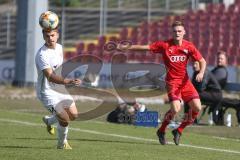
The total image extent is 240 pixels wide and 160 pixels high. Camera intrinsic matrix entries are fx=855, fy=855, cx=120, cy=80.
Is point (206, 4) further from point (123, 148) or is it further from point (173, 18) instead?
point (123, 148)

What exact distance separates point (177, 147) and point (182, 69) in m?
1.43

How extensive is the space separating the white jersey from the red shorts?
7.00 feet

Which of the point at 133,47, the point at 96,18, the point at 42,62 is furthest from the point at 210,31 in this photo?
the point at 42,62

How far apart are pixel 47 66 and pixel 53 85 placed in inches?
20.4

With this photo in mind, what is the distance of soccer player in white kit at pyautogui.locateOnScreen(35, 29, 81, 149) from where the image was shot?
1270cm

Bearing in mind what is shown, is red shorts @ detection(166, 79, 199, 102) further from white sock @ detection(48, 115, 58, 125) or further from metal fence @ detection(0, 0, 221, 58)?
metal fence @ detection(0, 0, 221, 58)

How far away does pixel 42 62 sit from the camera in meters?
12.7

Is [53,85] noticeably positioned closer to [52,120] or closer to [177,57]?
[52,120]

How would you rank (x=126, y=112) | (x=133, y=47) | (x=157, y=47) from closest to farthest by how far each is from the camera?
(x=133, y=47) < (x=157, y=47) < (x=126, y=112)

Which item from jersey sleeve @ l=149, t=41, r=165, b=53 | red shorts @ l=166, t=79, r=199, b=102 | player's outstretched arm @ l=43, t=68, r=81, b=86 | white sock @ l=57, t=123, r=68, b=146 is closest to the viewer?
player's outstretched arm @ l=43, t=68, r=81, b=86

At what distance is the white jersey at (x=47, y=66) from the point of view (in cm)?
1273

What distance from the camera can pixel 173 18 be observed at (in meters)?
36.4

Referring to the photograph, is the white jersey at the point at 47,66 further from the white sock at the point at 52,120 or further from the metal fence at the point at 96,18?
the metal fence at the point at 96,18

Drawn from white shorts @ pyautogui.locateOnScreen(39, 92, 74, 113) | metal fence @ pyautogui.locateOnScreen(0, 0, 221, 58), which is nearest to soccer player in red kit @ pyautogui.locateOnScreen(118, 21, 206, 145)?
white shorts @ pyautogui.locateOnScreen(39, 92, 74, 113)
